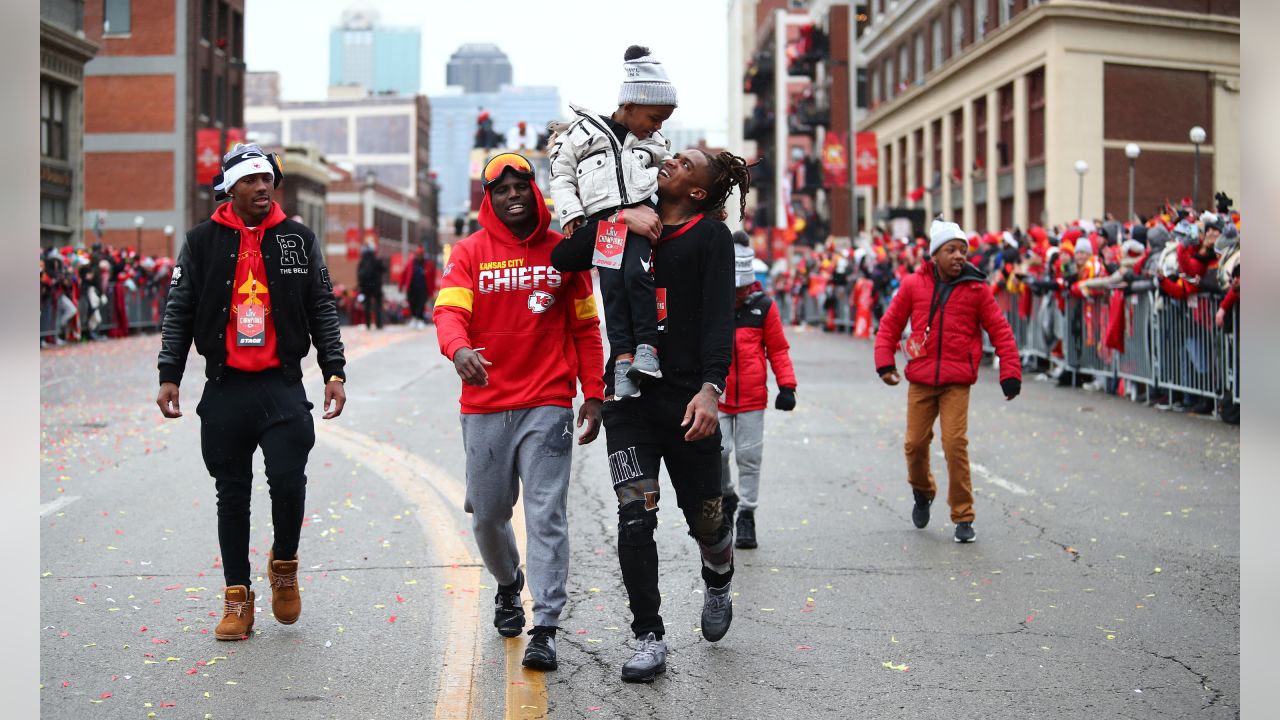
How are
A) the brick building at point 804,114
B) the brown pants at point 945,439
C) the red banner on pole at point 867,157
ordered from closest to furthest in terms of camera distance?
the brown pants at point 945,439
the red banner on pole at point 867,157
the brick building at point 804,114

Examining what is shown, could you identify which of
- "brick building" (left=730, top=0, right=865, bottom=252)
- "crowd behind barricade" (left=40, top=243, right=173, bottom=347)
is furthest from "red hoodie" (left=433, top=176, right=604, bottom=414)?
"brick building" (left=730, top=0, right=865, bottom=252)

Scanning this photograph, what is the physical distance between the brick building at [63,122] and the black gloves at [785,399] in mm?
38277

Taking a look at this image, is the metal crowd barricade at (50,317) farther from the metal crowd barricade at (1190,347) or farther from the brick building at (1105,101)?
the brick building at (1105,101)

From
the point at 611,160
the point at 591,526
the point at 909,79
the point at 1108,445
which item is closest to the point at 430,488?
the point at 591,526

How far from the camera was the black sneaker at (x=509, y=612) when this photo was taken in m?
5.88

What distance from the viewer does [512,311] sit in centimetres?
554

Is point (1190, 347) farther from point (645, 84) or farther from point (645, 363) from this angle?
point (645, 363)

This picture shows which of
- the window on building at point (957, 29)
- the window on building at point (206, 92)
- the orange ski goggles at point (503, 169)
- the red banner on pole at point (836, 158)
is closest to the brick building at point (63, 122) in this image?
the window on building at point (206, 92)

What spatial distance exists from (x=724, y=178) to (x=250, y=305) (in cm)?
203

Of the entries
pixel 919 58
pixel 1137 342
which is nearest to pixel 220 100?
pixel 919 58

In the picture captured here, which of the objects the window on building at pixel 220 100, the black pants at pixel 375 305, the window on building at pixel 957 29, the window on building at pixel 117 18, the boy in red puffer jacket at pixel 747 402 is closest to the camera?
the boy in red puffer jacket at pixel 747 402

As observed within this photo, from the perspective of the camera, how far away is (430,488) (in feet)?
33.2

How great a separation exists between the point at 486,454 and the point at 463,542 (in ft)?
8.65
